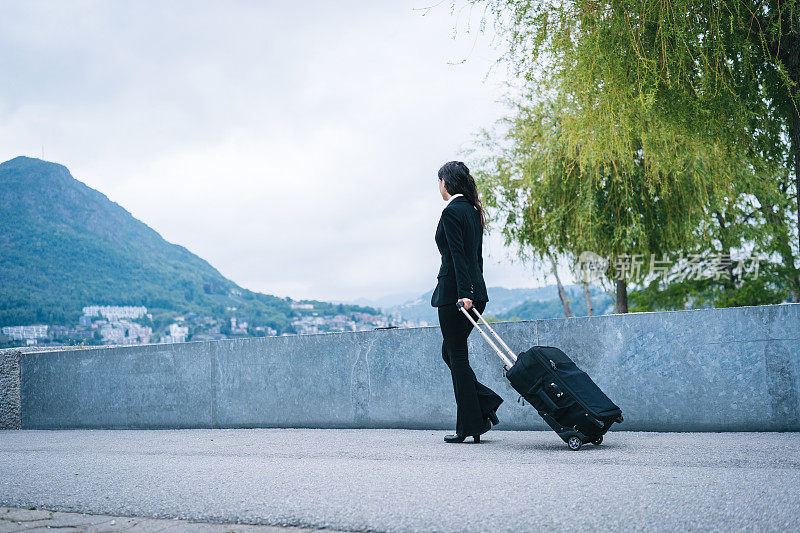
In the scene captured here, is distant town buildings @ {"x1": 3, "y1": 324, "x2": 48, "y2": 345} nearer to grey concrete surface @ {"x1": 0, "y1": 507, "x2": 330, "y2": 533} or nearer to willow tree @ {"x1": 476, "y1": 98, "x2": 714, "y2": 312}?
grey concrete surface @ {"x1": 0, "y1": 507, "x2": 330, "y2": 533}

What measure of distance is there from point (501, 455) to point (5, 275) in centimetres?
5392

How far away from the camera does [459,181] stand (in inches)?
215

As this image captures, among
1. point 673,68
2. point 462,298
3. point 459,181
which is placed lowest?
point 462,298

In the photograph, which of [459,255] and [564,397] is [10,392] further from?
[564,397]

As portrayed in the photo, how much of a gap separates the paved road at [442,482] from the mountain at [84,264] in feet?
102

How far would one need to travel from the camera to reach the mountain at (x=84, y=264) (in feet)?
143

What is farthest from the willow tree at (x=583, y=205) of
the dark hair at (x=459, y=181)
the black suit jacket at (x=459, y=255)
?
the black suit jacket at (x=459, y=255)

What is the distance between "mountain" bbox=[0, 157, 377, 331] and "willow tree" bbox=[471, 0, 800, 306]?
3050 cm

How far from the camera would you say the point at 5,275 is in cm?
5000

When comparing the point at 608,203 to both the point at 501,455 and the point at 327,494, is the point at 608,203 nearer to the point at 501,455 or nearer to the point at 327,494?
the point at 501,455

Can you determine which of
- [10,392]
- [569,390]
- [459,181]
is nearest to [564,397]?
[569,390]

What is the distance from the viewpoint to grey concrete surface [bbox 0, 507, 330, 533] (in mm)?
2889

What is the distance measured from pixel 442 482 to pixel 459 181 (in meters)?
2.62

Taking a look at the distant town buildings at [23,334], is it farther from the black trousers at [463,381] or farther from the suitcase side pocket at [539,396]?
the suitcase side pocket at [539,396]
